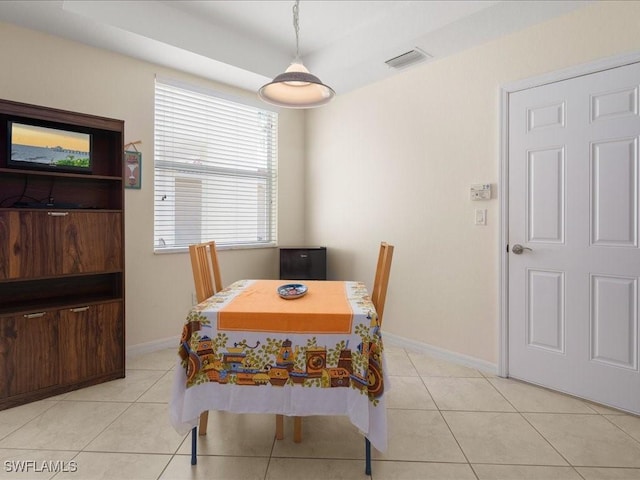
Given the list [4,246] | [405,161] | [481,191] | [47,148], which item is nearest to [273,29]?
[405,161]

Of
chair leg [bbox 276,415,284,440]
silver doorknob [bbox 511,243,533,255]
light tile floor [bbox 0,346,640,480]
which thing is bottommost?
light tile floor [bbox 0,346,640,480]

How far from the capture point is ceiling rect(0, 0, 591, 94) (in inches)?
94.1

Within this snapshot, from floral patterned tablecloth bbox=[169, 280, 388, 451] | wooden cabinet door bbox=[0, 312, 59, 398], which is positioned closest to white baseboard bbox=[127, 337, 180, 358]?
wooden cabinet door bbox=[0, 312, 59, 398]

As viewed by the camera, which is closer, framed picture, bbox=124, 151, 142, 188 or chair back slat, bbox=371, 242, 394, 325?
chair back slat, bbox=371, 242, 394, 325

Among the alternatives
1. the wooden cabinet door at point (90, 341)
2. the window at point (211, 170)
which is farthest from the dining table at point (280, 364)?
the window at point (211, 170)

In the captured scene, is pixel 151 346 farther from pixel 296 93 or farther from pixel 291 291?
pixel 296 93

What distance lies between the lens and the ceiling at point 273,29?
2.39 meters

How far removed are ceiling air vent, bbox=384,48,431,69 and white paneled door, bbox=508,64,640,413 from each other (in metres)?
0.82

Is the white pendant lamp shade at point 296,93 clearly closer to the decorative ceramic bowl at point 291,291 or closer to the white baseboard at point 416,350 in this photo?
the decorative ceramic bowl at point 291,291

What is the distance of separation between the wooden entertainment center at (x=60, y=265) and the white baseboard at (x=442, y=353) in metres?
2.36

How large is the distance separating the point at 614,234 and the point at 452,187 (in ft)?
3.70

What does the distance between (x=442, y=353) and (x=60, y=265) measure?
3.03 meters

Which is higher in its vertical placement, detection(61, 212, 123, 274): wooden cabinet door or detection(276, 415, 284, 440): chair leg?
detection(61, 212, 123, 274): wooden cabinet door

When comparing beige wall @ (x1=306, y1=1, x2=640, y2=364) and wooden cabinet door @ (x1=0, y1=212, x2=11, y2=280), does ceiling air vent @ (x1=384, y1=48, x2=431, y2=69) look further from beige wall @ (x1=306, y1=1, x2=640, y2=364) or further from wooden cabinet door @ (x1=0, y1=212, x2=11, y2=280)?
wooden cabinet door @ (x1=0, y1=212, x2=11, y2=280)
